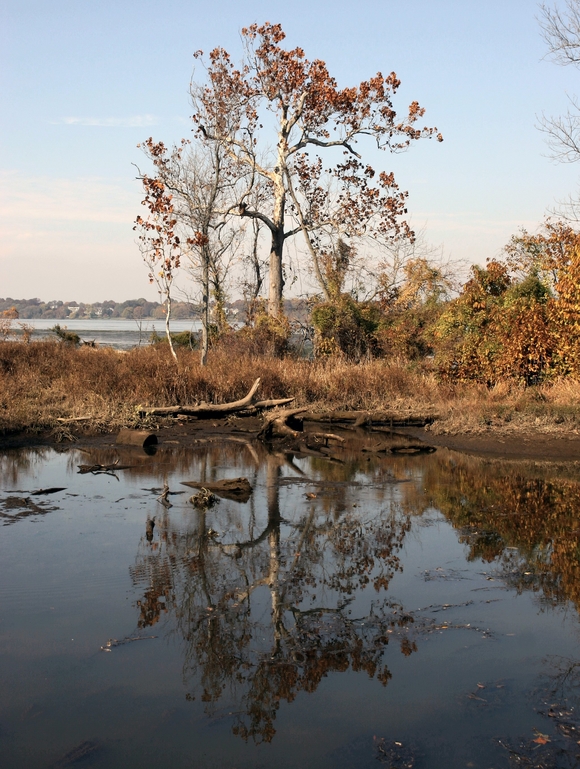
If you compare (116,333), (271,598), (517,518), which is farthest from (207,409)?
(116,333)

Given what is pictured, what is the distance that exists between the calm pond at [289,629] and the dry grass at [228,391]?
18.1 feet

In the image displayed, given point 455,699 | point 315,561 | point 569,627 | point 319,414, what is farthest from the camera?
point 319,414

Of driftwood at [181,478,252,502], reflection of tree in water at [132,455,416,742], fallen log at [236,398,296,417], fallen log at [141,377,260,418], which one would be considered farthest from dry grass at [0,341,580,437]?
reflection of tree in water at [132,455,416,742]

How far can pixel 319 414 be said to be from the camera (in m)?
17.9

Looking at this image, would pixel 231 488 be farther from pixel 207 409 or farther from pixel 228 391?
pixel 228 391

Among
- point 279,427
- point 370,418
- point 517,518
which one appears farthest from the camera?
point 370,418

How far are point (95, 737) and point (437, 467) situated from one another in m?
9.36

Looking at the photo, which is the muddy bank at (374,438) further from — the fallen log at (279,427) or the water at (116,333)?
the water at (116,333)

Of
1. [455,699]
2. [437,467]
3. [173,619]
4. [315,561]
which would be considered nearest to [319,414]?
[437,467]

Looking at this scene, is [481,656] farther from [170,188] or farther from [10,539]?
[170,188]

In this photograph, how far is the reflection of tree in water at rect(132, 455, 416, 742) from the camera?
5.33m

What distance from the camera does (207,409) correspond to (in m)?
17.4

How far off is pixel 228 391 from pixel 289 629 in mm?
13060

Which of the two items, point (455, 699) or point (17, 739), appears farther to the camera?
point (455, 699)
